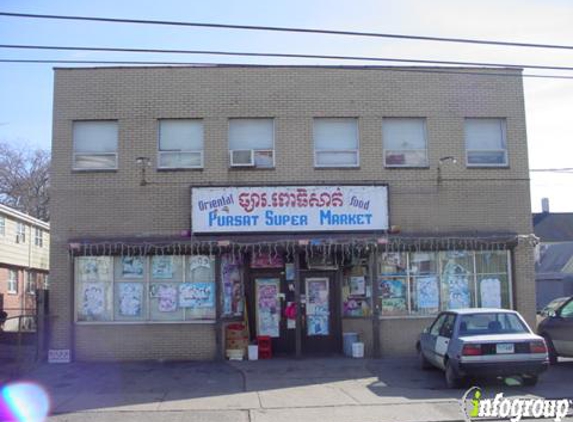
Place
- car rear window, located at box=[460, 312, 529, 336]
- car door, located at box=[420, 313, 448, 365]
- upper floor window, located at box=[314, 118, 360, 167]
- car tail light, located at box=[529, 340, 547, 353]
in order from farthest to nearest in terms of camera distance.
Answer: upper floor window, located at box=[314, 118, 360, 167] → car door, located at box=[420, 313, 448, 365] → car rear window, located at box=[460, 312, 529, 336] → car tail light, located at box=[529, 340, 547, 353]

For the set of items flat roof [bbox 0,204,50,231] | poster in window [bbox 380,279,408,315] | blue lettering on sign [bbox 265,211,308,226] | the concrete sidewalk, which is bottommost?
the concrete sidewalk

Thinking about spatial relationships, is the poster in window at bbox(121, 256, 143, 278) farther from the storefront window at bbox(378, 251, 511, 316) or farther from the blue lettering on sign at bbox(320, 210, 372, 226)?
the storefront window at bbox(378, 251, 511, 316)

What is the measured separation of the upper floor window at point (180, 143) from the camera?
54.4 ft

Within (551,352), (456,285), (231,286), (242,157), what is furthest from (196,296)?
(551,352)

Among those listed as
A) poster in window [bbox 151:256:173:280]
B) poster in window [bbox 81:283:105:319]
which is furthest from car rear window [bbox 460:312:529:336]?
poster in window [bbox 81:283:105:319]

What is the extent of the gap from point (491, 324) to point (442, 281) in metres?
4.77

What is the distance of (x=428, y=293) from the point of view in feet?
54.7

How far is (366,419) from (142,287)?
814 centimetres

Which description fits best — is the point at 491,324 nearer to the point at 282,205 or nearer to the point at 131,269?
the point at 282,205

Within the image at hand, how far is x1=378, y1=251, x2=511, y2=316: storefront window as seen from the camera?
16.6 metres

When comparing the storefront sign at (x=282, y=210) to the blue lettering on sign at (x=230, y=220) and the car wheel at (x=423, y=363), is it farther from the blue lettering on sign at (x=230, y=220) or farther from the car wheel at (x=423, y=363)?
the car wheel at (x=423, y=363)

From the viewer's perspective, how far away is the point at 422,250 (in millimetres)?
16484

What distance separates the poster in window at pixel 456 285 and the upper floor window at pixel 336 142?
3680 millimetres

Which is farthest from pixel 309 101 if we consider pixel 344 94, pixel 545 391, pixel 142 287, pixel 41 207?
pixel 41 207
